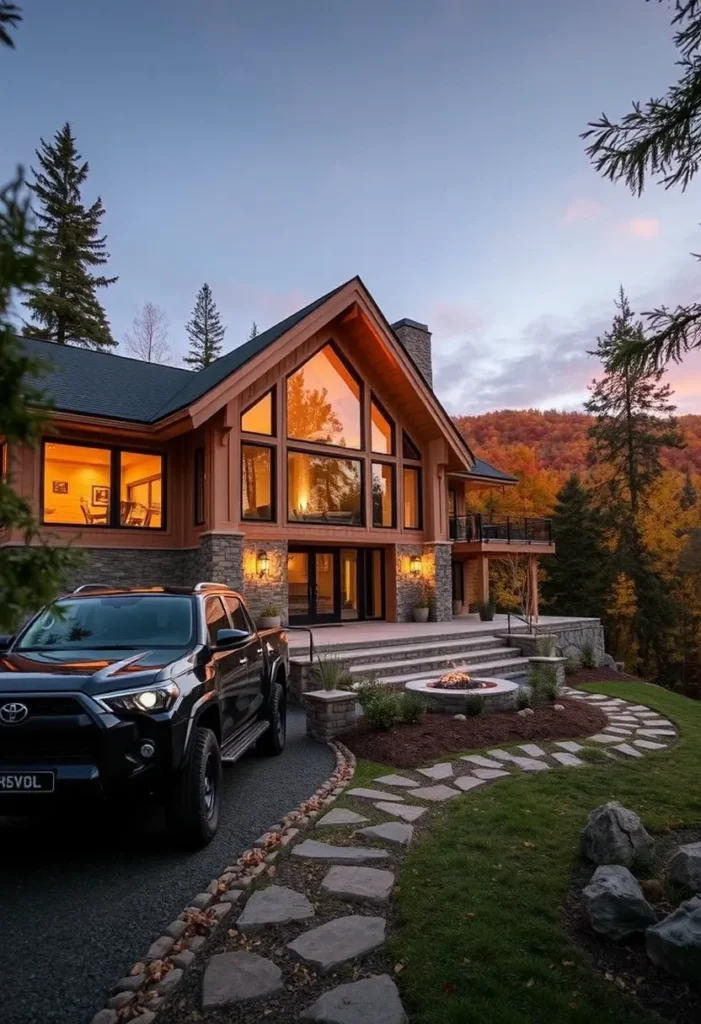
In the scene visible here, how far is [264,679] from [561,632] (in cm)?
1247

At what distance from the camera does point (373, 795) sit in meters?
5.50

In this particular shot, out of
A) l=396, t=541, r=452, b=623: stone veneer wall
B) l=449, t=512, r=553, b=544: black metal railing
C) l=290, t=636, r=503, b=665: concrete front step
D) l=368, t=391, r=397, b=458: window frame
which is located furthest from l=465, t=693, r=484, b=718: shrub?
l=449, t=512, r=553, b=544: black metal railing

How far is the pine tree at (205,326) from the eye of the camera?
44.3 meters

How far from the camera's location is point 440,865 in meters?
3.96

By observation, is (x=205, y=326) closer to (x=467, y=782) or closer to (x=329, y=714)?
(x=329, y=714)

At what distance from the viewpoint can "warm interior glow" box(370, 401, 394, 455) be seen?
18.5 meters

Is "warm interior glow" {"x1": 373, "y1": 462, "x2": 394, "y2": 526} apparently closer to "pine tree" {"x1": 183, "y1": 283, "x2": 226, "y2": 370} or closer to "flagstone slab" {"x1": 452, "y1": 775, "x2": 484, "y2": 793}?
"flagstone slab" {"x1": 452, "y1": 775, "x2": 484, "y2": 793}

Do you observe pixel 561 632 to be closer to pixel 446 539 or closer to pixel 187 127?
pixel 446 539

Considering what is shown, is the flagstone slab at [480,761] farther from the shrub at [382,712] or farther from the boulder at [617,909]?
the boulder at [617,909]

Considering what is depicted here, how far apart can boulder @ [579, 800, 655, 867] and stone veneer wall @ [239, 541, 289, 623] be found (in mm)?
11349

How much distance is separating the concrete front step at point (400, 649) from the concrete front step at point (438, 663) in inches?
3.9

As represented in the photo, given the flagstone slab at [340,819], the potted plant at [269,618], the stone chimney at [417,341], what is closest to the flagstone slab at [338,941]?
the flagstone slab at [340,819]

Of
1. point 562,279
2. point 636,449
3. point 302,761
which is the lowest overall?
point 302,761

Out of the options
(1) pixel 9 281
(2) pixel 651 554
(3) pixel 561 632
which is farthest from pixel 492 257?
(1) pixel 9 281
